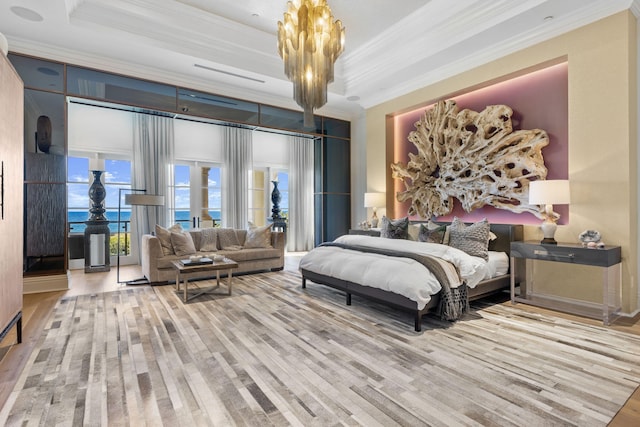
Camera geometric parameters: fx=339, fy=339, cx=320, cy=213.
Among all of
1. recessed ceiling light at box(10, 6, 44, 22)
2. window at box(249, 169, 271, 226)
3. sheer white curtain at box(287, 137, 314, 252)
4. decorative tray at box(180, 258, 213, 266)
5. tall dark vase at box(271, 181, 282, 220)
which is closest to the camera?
recessed ceiling light at box(10, 6, 44, 22)

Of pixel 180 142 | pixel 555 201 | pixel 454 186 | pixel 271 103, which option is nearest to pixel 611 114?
pixel 555 201

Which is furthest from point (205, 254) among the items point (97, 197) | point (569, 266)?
point (569, 266)

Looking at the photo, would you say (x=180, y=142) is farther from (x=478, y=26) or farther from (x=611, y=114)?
(x=611, y=114)

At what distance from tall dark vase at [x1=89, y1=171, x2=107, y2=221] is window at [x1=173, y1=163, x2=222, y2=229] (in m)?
1.31

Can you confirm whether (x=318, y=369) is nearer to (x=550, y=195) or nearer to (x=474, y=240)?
(x=474, y=240)

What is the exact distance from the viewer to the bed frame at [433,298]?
10.1 feet

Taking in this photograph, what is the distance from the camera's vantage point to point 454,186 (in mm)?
5227

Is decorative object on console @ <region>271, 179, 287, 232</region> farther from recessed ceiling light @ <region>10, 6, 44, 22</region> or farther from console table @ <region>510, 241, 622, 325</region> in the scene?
console table @ <region>510, 241, 622, 325</region>

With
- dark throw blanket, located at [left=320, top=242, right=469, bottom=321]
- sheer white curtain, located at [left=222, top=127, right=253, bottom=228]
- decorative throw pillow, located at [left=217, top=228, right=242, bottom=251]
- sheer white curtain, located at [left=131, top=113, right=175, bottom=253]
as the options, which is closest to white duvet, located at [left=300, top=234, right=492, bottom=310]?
dark throw blanket, located at [left=320, top=242, right=469, bottom=321]

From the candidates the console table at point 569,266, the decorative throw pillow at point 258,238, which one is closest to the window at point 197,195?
the decorative throw pillow at point 258,238

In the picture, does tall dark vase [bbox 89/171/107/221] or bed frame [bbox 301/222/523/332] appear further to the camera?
tall dark vase [bbox 89/171/107/221]

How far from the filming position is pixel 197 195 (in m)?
7.30

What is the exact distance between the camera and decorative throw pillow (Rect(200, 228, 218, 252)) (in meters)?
5.48

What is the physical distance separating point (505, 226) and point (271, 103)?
15.4 feet
